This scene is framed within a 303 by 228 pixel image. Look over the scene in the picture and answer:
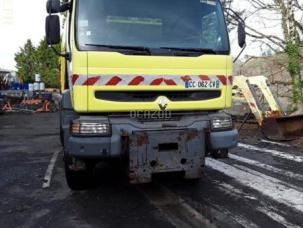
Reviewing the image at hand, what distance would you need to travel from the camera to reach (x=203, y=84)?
572cm

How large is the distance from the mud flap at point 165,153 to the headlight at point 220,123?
24 cm

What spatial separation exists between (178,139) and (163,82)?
72 cm

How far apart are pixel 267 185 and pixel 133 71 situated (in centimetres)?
275

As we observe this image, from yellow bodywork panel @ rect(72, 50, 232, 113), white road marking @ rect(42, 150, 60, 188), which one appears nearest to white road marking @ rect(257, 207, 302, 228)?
yellow bodywork panel @ rect(72, 50, 232, 113)

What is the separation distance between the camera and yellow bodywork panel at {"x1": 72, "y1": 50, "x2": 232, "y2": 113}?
531 cm

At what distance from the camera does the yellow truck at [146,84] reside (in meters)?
5.33

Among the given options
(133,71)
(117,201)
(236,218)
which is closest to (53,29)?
(133,71)

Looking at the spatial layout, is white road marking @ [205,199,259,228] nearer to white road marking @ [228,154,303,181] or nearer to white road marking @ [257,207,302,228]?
white road marking @ [257,207,302,228]

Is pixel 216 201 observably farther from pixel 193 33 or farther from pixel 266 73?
pixel 266 73

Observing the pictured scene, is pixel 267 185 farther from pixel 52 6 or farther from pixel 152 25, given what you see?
pixel 52 6

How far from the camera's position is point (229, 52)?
19.4 ft

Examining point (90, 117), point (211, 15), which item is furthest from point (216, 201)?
point (211, 15)

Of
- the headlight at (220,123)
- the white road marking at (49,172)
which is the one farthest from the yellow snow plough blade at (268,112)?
the headlight at (220,123)

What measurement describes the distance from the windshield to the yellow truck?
0.04 feet
